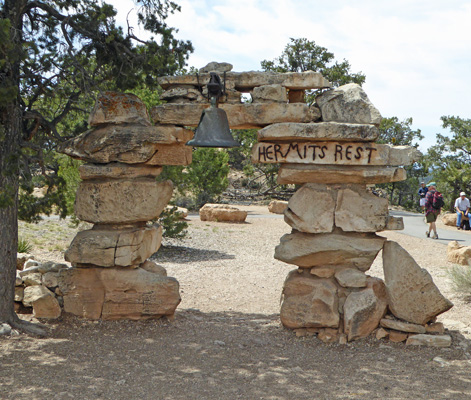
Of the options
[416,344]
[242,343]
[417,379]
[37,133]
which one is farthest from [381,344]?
[37,133]

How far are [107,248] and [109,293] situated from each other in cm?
56

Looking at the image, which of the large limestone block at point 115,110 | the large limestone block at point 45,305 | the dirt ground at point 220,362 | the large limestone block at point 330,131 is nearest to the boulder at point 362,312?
the dirt ground at point 220,362

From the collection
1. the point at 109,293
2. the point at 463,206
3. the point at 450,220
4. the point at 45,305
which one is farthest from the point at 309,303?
the point at 450,220

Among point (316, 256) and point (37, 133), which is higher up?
point (37, 133)

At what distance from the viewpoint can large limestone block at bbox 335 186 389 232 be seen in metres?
6.07

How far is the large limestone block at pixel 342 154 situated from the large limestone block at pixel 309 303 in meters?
1.37

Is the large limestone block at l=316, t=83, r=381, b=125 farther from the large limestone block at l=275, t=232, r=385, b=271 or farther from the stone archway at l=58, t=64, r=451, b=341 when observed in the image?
the large limestone block at l=275, t=232, r=385, b=271

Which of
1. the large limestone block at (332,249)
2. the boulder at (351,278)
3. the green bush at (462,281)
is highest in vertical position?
the large limestone block at (332,249)

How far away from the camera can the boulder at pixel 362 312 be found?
5.93 m

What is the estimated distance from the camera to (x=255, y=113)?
6070mm

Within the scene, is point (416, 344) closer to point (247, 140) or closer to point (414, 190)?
point (247, 140)

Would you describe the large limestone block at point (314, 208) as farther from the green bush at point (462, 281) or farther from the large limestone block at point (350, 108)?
the green bush at point (462, 281)

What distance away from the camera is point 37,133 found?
6875 millimetres

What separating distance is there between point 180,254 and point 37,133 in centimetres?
573
